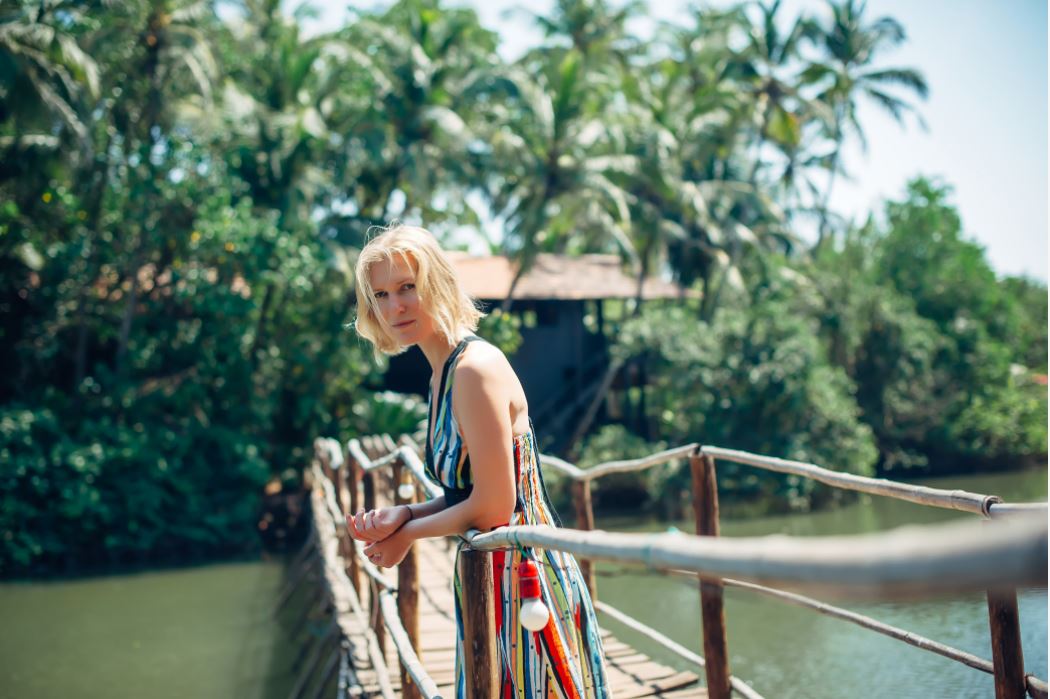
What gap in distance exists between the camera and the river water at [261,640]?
25.5 ft

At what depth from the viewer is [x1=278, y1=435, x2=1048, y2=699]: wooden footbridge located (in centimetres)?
82

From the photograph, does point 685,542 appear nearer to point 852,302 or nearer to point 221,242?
point 221,242

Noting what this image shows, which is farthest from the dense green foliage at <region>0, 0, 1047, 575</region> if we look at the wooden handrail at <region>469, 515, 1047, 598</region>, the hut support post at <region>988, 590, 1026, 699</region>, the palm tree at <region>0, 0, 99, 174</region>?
the wooden handrail at <region>469, 515, 1047, 598</region>

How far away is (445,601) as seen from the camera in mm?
6066

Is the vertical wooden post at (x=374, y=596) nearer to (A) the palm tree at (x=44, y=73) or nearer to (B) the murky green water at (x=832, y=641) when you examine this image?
(B) the murky green water at (x=832, y=641)

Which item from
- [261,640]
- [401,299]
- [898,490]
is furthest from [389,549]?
[261,640]

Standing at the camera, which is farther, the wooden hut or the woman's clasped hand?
the wooden hut

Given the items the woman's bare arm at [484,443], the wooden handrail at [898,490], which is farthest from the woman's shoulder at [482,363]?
the wooden handrail at [898,490]

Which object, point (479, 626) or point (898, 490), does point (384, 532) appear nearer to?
point (479, 626)

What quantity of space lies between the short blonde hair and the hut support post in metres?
1.55

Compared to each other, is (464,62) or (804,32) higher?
(804,32)

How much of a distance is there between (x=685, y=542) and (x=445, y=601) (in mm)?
5162

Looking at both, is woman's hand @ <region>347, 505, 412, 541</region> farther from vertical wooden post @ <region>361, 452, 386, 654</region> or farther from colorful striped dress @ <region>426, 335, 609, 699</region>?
vertical wooden post @ <region>361, 452, 386, 654</region>

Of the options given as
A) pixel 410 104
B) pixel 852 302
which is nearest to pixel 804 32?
pixel 852 302
